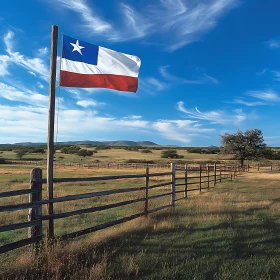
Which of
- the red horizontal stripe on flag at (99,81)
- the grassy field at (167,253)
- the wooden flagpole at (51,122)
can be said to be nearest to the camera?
the grassy field at (167,253)

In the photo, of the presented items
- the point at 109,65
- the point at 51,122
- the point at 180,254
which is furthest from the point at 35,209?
the point at 109,65

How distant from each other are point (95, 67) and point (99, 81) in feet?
1.09

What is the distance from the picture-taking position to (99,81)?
7117 mm

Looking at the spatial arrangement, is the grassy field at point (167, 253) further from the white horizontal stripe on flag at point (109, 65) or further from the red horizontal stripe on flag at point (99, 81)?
the white horizontal stripe on flag at point (109, 65)

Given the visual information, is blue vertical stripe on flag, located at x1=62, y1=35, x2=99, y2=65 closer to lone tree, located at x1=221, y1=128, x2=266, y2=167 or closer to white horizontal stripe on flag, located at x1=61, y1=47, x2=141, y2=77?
white horizontal stripe on flag, located at x1=61, y1=47, x2=141, y2=77

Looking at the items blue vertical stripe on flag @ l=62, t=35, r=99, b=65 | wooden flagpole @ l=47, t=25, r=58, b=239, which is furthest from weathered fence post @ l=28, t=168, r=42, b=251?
blue vertical stripe on flag @ l=62, t=35, r=99, b=65

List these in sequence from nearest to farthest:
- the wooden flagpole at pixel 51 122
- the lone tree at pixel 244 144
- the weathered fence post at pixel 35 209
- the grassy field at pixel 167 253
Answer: the grassy field at pixel 167 253
the weathered fence post at pixel 35 209
the wooden flagpole at pixel 51 122
the lone tree at pixel 244 144

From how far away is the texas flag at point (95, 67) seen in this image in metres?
6.61

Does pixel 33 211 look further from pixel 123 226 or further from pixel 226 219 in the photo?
pixel 226 219

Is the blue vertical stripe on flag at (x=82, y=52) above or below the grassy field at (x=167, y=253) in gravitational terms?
above

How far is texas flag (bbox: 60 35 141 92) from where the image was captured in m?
6.61

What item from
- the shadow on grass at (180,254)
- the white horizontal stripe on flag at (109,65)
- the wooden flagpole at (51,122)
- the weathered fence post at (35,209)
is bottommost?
the shadow on grass at (180,254)

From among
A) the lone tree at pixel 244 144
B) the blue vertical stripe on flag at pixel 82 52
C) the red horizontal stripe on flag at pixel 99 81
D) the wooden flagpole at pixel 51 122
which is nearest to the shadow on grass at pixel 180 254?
the wooden flagpole at pixel 51 122

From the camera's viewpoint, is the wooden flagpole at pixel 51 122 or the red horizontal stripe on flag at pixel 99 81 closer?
the wooden flagpole at pixel 51 122
